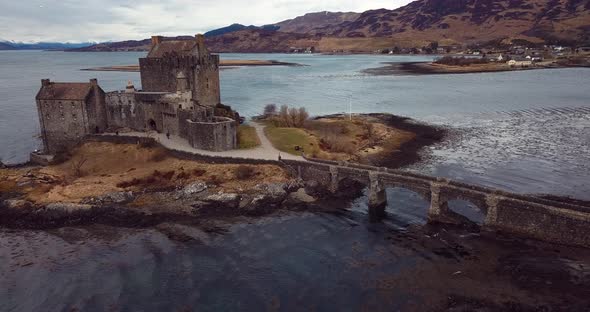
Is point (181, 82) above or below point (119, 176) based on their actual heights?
above

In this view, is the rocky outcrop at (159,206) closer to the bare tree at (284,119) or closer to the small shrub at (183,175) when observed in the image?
the small shrub at (183,175)

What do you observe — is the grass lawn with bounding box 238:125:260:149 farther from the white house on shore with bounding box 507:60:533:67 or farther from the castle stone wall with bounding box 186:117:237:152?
the white house on shore with bounding box 507:60:533:67

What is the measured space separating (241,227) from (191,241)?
465 cm

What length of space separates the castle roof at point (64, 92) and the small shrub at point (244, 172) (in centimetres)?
2455

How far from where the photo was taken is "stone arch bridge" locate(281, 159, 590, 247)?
32562 mm

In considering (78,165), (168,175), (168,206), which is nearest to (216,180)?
(168,175)

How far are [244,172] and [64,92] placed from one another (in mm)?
28626

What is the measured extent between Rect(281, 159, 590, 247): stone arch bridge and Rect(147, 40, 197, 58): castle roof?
33589 millimetres

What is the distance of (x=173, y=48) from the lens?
67625mm

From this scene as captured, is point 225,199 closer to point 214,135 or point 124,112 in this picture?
point 214,135

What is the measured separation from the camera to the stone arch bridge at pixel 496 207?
107 feet

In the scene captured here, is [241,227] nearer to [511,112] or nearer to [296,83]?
[511,112]

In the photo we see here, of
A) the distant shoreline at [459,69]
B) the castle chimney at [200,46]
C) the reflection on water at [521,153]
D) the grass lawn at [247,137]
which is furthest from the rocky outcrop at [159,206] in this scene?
the distant shoreline at [459,69]

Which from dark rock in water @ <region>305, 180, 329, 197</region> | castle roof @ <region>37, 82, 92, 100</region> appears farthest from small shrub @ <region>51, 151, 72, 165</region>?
dark rock in water @ <region>305, 180, 329, 197</region>
